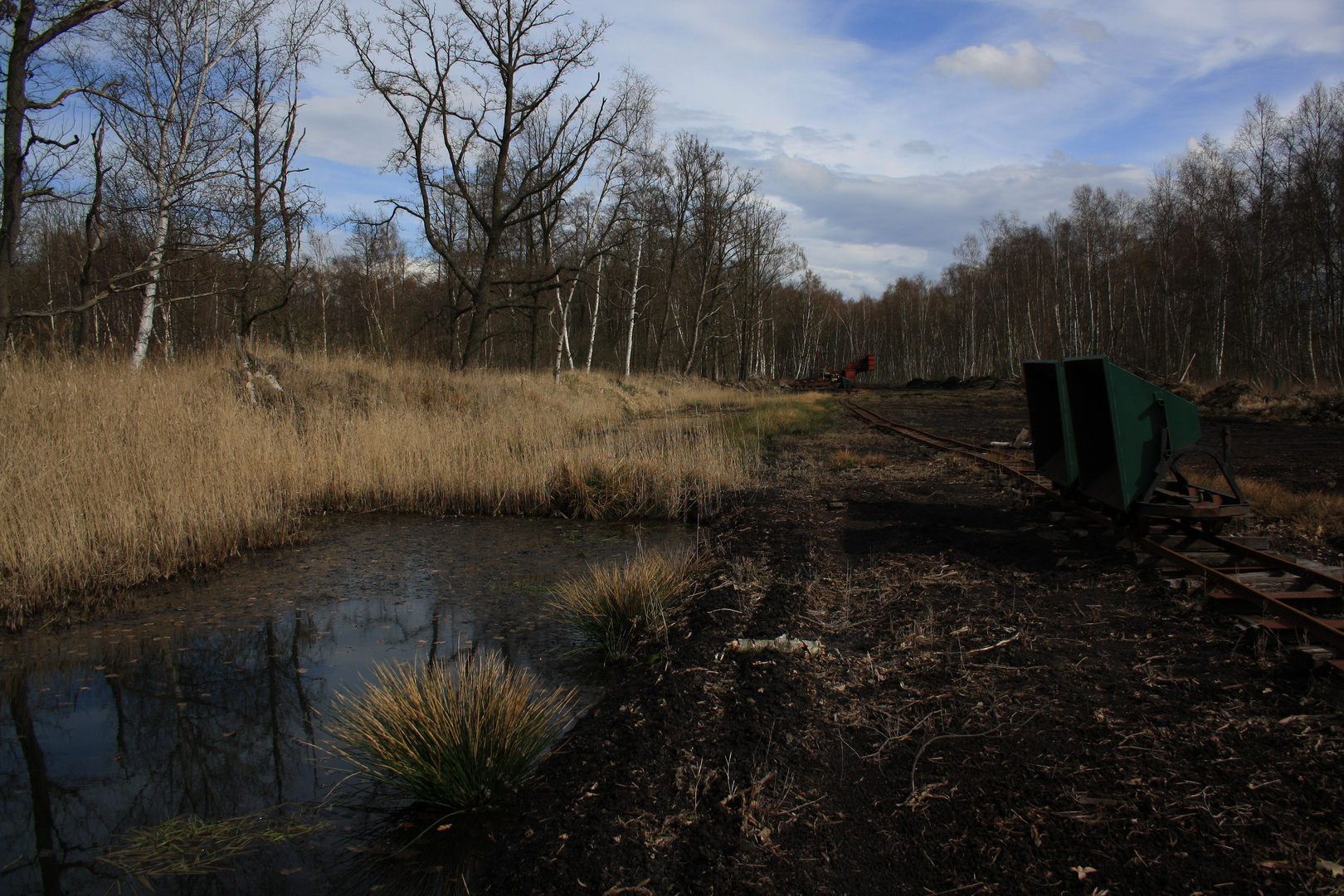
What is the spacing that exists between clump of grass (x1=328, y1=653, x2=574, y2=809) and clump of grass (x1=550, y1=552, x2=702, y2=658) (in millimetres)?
1440

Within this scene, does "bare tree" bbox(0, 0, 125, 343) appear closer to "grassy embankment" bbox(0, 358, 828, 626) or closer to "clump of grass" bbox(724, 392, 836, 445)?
"grassy embankment" bbox(0, 358, 828, 626)

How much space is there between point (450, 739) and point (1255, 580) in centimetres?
503

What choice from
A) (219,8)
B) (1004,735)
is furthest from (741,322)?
(1004,735)

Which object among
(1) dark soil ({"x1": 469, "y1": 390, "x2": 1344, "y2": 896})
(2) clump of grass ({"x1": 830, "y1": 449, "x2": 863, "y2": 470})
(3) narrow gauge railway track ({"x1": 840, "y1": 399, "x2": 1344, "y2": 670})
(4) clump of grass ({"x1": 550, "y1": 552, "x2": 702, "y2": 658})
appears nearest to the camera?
(1) dark soil ({"x1": 469, "y1": 390, "x2": 1344, "y2": 896})

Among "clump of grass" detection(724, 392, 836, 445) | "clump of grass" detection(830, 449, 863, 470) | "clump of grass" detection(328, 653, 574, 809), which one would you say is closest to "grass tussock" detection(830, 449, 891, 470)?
"clump of grass" detection(830, 449, 863, 470)

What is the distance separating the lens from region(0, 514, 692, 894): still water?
9.27 ft

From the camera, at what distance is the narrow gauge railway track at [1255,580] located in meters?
3.58

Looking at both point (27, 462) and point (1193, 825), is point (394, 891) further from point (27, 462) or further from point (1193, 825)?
point (27, 462)

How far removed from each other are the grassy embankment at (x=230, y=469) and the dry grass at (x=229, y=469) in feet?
0.07

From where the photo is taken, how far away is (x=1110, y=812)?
2.47 metres

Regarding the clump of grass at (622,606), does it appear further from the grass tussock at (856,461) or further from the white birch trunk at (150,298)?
the white birch trunk at (150,298)

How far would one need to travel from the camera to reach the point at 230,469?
797cm

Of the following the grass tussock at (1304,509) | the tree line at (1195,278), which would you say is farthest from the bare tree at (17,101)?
the tree line at (1195,278)

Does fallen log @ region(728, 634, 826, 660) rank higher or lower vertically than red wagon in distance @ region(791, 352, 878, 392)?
lower
